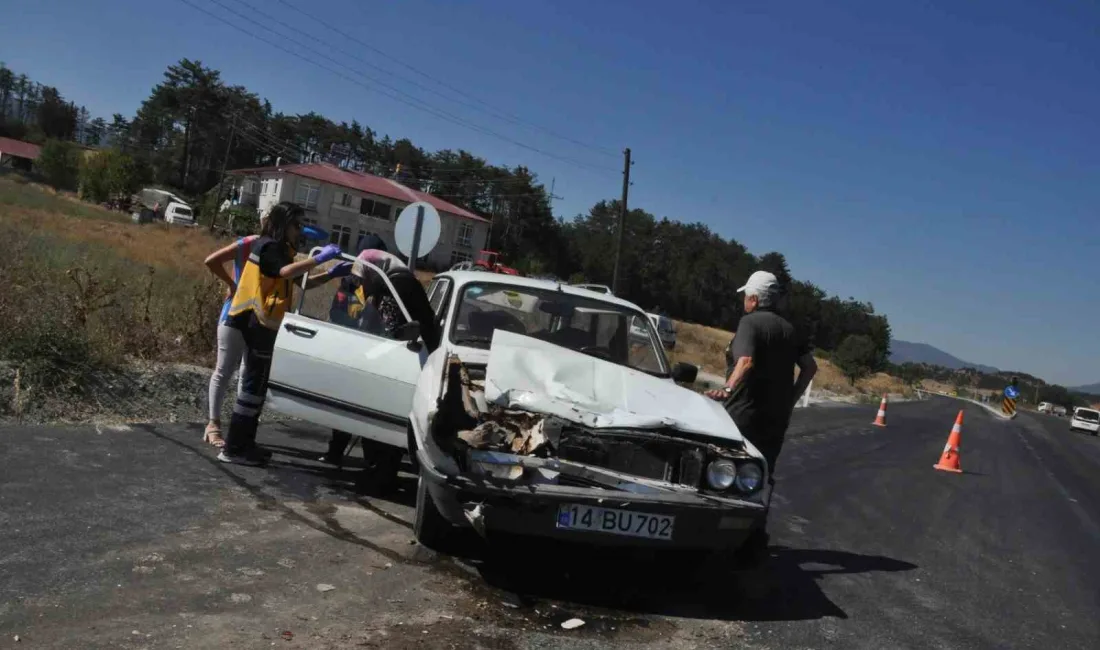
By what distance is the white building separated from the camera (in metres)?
68.6

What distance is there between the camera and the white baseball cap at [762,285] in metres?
5.71

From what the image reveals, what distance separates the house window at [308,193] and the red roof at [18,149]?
4331cm

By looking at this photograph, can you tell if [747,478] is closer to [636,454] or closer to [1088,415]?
[636,454]

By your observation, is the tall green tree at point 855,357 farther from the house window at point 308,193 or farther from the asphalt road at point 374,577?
the asphalt road at point 374,577

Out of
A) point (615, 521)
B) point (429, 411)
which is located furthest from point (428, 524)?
point (615, 521)

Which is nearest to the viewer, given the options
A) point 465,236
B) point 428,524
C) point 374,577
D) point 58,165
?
point 374,577

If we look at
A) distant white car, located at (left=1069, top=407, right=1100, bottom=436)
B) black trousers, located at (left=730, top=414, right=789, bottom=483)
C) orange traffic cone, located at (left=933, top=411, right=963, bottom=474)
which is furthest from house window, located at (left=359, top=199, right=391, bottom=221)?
black trousers, located at (left=730, top=414, right=789, bottom=483)

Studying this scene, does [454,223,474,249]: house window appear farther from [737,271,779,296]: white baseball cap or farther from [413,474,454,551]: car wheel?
[413,474,454,551]: car wheel

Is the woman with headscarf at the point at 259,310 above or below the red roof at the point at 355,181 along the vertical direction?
below

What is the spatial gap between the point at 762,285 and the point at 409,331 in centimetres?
238

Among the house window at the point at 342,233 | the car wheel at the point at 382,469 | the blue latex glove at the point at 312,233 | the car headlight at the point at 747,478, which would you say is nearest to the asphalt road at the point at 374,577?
the car wheel at the point at 382,469

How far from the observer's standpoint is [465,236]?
260 feet

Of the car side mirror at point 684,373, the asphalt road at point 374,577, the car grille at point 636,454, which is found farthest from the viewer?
the car side mirror at point 684,373

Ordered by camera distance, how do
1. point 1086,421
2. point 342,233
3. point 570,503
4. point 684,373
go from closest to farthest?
point 570,503, point 684,373, point 1086,421, point 342,233
